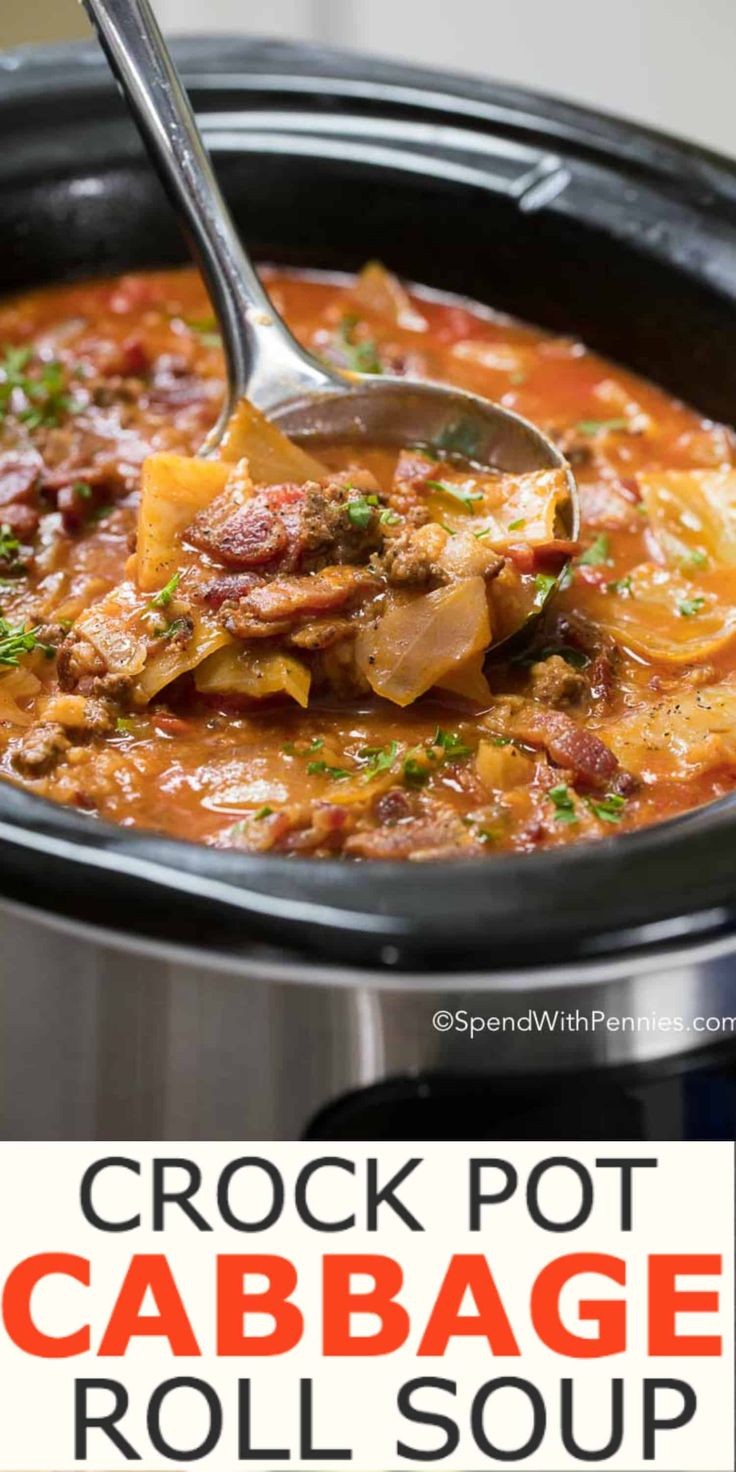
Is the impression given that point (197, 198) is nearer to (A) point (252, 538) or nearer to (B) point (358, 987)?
(A) point (252, 538)

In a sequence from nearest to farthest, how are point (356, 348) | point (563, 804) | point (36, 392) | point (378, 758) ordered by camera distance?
point (563, 804), point (378, 758), point (36, 392), point (356, 348)

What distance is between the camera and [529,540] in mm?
2955

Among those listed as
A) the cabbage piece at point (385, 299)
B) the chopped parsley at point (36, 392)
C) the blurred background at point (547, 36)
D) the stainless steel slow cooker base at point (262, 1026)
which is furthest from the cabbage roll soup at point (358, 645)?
the blurred background at point (547, 36)

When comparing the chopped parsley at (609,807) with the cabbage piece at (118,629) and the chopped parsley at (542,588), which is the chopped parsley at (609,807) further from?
the cabbage piece at (118,629)

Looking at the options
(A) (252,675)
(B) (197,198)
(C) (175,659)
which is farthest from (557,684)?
(B) (197,198)

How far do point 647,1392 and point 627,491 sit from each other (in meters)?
1.74

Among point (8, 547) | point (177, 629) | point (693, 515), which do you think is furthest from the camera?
point (693, 515)

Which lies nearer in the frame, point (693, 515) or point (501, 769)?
point (501, 769)

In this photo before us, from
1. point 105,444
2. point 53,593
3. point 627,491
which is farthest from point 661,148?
point 53,593

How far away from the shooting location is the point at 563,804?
8.52 ft

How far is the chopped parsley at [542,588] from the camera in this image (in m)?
2.89

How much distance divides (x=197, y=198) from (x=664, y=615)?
1.28 m

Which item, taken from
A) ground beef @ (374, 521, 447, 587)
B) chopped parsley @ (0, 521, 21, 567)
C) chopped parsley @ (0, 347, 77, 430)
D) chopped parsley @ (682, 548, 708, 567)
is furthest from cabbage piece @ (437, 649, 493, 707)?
chopped parsley @ (0, 347, 77, 430)

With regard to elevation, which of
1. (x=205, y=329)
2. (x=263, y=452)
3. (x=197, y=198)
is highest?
(x=205, y=329)
